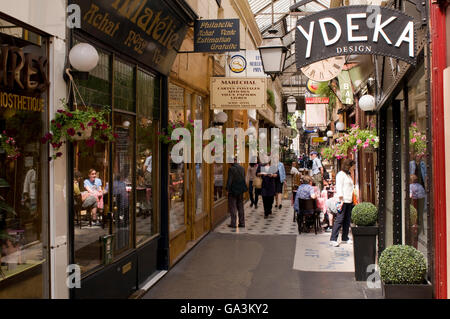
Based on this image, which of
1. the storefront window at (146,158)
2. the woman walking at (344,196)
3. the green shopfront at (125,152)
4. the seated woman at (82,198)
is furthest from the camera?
the woman walking at (344,196)

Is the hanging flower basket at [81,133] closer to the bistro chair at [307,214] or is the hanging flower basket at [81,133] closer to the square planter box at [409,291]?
the square planter box at [409,291]

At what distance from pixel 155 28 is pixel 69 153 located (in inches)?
132

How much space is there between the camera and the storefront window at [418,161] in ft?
16.6

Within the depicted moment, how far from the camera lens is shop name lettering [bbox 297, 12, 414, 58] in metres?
4.76

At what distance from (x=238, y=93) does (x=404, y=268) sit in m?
8.05

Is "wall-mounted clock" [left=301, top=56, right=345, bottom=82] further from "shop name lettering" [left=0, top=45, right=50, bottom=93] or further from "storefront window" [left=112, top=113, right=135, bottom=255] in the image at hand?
"shop name lettering" [left=0, top=45, right=50, bottom=93]

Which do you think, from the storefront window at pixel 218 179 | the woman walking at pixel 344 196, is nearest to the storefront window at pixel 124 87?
the woman walking at pixel 344 196

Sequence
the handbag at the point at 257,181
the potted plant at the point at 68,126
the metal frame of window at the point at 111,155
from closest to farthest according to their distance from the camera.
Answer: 1. the potted plant at the point at 68,126
2. the metal frame of window at the point at 111,155
3. the handbag at the point at 257,181

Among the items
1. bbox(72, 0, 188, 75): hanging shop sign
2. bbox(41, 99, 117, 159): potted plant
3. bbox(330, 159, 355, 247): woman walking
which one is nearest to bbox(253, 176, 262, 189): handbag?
bbox(330, 159, 355, 247): woman walking

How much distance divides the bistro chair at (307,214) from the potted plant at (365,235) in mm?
4470

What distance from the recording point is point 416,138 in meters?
5.62

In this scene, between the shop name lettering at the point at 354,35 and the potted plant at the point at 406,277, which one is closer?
the potted plant at the point at 406,277

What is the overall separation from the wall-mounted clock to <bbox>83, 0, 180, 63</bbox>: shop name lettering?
7.88 ft
